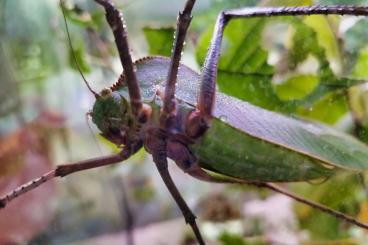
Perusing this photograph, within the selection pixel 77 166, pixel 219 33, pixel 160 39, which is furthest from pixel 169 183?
pixel 160 39

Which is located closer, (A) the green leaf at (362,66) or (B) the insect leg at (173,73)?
(B) the insect leg at (173,73)

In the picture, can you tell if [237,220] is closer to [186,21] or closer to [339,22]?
[339,22]

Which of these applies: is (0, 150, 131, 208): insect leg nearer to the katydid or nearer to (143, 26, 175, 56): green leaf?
the katydid

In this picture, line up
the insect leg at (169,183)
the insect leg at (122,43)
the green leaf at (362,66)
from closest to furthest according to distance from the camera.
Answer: the insect leg at (122,43)
the insect leg at (169,183)
the green leaf at (362,66)

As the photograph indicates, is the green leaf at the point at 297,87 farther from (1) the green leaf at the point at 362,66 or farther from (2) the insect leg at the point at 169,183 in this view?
(2) the insect leg at the point at 169,183

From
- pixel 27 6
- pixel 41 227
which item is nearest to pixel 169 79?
pixel 41 227

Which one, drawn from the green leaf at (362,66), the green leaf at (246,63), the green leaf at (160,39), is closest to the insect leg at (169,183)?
the green leaf at (246,63)
